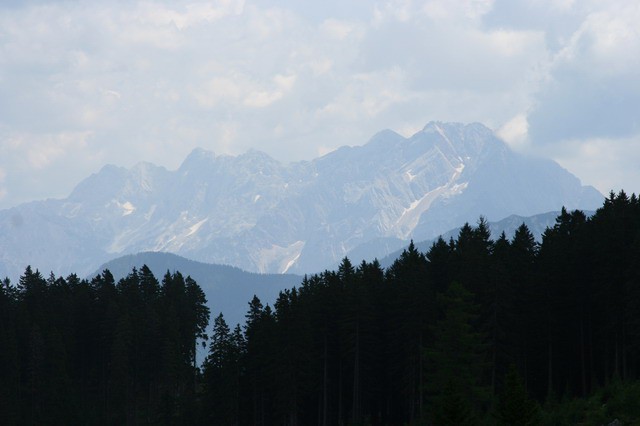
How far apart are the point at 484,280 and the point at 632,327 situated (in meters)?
10.8

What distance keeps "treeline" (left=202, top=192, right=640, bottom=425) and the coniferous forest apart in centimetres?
14

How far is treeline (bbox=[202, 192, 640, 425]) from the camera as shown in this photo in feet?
205

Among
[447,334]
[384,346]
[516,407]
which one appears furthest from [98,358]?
[516,407]

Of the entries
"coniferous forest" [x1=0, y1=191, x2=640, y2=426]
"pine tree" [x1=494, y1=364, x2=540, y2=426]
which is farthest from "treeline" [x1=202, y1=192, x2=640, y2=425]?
"pine tree" [x1=494, y1=364, x2=540, y2=426]

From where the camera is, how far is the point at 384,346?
7606 cm

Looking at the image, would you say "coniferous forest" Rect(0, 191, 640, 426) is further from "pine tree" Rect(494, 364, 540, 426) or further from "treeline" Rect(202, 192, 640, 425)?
"pine tree" Rect(494, 364, 540, 426)

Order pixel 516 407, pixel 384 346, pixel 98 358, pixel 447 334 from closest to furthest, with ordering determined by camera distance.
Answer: pixel 516 407 < pixel 447 334 < pixel 384 346 < pixel 98 358

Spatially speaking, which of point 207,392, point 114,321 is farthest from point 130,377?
point 207,392

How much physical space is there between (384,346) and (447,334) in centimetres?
1760

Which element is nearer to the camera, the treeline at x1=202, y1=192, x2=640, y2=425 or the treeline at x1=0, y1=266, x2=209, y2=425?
the treeline at x1=202, y1=192, x2=640, y2=425

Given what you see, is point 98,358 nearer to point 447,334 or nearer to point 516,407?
point 447,334

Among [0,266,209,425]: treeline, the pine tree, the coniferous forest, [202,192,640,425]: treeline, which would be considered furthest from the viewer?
[0,266,209,425]: treeline

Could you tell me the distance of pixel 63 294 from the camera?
367 ft

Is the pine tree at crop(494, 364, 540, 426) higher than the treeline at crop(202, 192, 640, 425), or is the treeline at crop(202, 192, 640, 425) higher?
the treeline at crop(202, 192, 640, 425)
